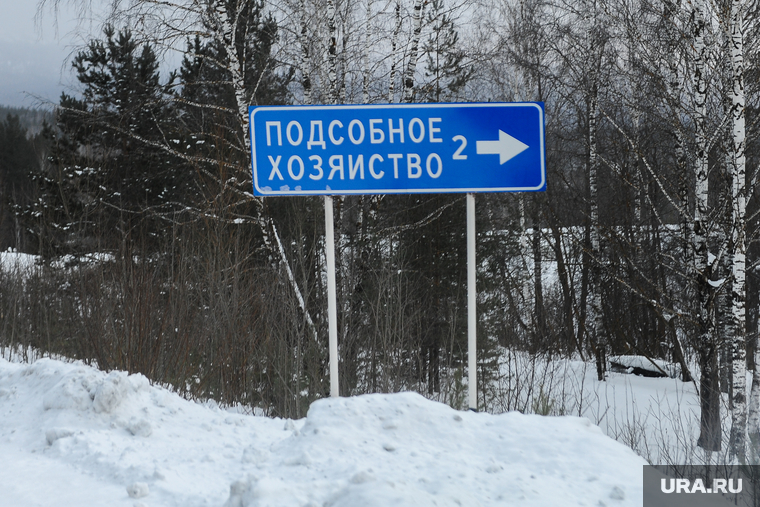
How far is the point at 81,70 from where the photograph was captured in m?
20.4

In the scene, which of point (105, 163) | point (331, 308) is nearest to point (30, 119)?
point (105, 163)

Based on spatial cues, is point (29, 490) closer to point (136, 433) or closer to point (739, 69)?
point (136, 433)

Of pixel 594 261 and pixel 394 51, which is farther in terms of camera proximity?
pixel 594 261

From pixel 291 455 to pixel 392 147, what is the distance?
6.25 feet

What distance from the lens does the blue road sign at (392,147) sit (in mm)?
3637

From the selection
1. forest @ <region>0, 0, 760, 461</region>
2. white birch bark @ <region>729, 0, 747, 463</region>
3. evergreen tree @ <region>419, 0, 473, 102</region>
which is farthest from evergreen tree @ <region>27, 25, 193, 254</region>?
white birch bark @ <region>729, 0, 747, 463</region>

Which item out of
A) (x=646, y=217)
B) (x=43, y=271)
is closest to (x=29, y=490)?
(x=43, y=271)

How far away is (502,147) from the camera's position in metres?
3.65

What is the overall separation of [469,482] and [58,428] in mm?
2160

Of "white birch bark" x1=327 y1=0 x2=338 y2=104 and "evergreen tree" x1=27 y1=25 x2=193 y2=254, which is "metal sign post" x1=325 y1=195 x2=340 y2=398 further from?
"evergreen tree" x1=27 y1=25 x2=193 y2=254

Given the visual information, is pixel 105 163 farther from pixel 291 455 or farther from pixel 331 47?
pixel 291 455

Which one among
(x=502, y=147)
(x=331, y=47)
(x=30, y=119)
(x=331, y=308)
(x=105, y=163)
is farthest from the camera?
(x=30, y=119)

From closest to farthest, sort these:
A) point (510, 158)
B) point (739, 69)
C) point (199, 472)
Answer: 1. point (199, 472)
2. point (510, 158)
3. point (739, 69)

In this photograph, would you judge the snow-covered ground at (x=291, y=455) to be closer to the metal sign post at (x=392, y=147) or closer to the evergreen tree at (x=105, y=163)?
the metal sign post at (x=392, y=147)
